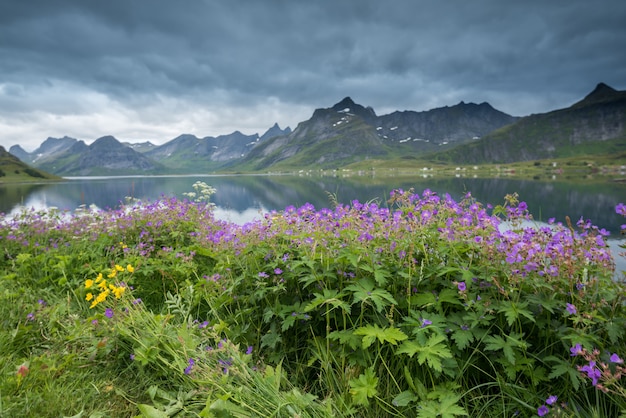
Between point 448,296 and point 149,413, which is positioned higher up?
point 448,296

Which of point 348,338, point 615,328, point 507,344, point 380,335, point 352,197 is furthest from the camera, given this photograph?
point 352,197

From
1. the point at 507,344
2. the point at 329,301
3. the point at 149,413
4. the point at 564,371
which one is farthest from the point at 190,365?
the point at 564,371

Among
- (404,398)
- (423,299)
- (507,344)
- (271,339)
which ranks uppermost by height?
(423,299)

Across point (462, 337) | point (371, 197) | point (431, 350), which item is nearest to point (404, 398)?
point (431, 350)

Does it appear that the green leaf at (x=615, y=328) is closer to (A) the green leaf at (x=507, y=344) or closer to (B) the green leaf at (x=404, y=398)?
(A) the green leaf at (x=507, y=344)

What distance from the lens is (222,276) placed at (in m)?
4.99

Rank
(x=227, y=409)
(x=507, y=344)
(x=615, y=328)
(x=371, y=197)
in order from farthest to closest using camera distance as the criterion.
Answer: (x=371, y=197) → (x=507, y=344) → (x=615, y=328) → (x=227, y=409)

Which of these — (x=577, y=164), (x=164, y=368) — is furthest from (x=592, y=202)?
(x=577, y=164)

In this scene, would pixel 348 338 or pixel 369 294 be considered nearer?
pixel 369 294

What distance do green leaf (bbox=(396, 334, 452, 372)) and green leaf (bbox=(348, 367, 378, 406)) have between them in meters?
0.43

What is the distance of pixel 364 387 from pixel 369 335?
1.77 feet

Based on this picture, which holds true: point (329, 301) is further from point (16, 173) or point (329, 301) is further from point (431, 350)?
point (16, 173)

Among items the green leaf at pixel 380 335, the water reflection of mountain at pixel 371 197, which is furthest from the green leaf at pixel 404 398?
the water reflection of mountain at pixel 371 197

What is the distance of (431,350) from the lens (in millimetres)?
2957
